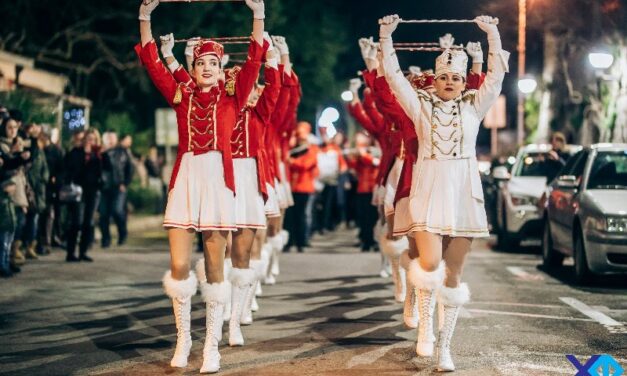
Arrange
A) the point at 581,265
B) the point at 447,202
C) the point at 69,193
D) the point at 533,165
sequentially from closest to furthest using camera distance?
the point at 447,202, the point at 581,265, the point at 69,193, the point at 533,165

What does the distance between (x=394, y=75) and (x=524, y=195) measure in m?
11.4

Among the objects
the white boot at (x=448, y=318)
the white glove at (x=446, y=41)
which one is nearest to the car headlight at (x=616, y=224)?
the white glove at (x=446, y=41)

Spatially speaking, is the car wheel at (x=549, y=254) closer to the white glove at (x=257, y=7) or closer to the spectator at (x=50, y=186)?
the spectator at (x=50, y=186)

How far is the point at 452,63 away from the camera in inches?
340

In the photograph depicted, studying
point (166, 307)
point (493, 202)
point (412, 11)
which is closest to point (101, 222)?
point (493, 202)

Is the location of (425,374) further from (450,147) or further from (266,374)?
(450,147)

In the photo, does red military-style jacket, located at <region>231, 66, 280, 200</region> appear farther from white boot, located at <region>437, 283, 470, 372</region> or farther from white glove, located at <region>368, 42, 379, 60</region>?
white boot, located at <region>437, 283, 470, 372</region>

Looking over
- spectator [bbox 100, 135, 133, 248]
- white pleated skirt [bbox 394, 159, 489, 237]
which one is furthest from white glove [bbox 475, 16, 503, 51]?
spectator [bbox 100, 135, 133, 248]

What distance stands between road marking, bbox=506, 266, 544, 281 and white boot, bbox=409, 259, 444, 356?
21.0ft

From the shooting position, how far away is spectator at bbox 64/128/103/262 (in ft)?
57.6

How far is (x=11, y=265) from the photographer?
51.0 ft

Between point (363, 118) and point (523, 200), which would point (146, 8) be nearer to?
point (363, 118)

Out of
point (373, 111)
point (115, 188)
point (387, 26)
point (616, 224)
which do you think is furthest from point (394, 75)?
point (115, 188)

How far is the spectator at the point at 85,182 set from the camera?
17.6m
